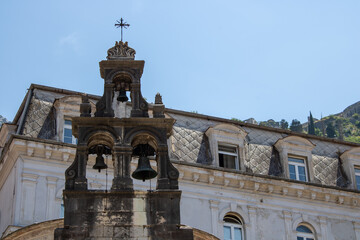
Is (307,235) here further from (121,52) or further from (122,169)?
(122,169)

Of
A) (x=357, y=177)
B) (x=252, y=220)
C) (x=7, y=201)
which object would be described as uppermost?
(x=357, y=177)

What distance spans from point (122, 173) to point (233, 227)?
13128mm

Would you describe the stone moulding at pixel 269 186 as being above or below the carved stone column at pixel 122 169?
above

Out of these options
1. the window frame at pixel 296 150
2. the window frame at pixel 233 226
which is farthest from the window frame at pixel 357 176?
the window frame at pixel 233 226

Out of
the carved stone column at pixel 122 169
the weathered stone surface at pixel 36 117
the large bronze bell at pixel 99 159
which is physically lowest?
the carved stone column at pixel 122 169

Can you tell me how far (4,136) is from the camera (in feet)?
114

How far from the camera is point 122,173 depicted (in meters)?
21.5

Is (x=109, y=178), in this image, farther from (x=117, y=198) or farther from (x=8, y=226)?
(x=117, y=198)

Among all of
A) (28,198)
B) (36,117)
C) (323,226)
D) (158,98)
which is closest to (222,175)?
(323,226)

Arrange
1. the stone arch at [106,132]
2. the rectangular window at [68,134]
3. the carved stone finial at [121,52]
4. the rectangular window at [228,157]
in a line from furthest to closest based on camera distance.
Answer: the rectangular window at [228,157]
the rectangular window at [68,134]
the carved stone finial at [121,52]
the stone arch at [106,132]

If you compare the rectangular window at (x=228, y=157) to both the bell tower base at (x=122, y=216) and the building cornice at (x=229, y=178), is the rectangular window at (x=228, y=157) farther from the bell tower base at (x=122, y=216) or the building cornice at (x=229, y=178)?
the bell tower base at (x=122, y=216)

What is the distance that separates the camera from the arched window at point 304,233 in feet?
115

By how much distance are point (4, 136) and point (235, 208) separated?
10.5 meters

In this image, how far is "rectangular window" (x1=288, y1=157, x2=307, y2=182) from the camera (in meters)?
36.2
